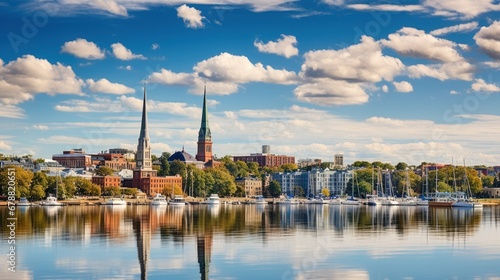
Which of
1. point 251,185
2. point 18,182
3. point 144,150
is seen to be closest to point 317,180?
point 251,185

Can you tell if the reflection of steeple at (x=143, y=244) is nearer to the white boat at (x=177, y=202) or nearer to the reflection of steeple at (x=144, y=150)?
the white boat at (x=177, y=202)

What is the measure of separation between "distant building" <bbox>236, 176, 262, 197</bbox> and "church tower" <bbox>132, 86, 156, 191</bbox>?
28.1 meters

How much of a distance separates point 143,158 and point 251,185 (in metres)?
35.6

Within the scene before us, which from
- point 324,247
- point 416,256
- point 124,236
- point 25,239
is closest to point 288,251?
point 324,247

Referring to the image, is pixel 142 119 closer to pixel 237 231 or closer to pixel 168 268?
pixel 237 231

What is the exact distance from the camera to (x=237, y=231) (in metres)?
51.2

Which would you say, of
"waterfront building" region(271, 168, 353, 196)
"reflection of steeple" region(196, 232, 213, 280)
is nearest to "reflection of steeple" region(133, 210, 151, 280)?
"reflection of steeple" region(196, 232, 213, 280)

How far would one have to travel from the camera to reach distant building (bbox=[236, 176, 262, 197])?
179875mm

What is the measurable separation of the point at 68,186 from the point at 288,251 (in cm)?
8661

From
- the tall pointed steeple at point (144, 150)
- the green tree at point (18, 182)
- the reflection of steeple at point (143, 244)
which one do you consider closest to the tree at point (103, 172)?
the tall pointed steeple at point (144, 150)

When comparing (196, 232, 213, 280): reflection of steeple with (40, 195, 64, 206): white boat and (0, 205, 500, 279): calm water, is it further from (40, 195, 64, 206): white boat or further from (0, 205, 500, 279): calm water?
(40, 195, 64, 206): white boat

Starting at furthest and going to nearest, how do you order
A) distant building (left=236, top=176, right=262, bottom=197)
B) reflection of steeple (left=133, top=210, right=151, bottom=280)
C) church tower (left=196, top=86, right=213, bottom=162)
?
Result: church tower (left=196, top=86, right=213, bottom=162) → distant building (left=236, top=176, right=262, bottom=197) → reflection of steeple (left=133, top=210, right=151, bottom=280)

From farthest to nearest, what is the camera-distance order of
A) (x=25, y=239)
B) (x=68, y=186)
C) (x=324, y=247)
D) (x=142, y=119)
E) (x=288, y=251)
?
(x=142, y=119) → (x=68, y=186) → (x=25, y=239) → (x=324, y=247) → (x=288, y=251)

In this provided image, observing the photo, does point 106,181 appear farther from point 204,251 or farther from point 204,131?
point 204,251
